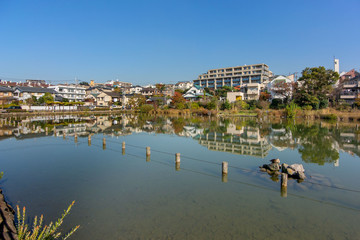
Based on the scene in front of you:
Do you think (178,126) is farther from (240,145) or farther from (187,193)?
(187,193)

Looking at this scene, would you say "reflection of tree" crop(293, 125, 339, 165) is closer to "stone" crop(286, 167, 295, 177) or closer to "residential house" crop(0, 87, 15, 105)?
"stone" crop(286, 167, 295, 177)

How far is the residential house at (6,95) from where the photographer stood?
50172mm

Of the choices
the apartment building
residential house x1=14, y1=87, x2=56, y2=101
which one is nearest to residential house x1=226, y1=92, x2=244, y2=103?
the apartment building

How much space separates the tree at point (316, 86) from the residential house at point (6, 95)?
60839mm

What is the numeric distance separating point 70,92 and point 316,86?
62281 millimetres

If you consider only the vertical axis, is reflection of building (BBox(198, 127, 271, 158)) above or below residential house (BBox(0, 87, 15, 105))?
below

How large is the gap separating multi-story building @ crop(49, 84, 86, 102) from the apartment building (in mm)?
43002

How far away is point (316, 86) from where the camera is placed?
39938mm

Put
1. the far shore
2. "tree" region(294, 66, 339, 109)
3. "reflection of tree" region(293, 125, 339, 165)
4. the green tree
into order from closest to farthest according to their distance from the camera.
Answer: "reflection of tree" region(293, 125, 339, 165) < the far shore < "tree" region(294, 66, 339, 109) < the green tree

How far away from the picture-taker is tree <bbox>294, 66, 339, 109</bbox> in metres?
38.9

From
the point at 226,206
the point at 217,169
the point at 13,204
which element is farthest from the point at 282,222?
the point at 13,204

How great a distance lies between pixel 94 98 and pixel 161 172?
65.2 m

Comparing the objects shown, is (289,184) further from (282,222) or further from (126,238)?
(126,238)

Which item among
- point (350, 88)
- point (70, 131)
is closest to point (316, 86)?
point (350, 88)
